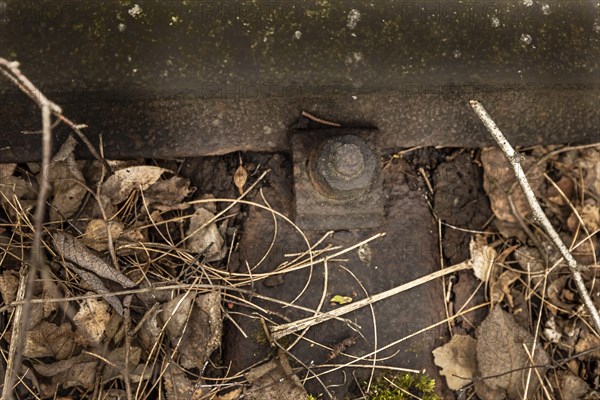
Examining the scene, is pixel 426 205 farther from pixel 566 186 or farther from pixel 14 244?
pixel 14 244

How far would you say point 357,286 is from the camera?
2.37m

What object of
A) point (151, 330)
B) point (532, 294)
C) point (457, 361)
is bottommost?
point (457, 361)

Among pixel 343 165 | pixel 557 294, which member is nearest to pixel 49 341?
pixel 343 165

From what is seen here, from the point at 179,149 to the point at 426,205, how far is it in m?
0.98

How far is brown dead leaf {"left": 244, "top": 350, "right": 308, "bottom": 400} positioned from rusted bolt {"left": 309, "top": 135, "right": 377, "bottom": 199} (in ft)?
2.20

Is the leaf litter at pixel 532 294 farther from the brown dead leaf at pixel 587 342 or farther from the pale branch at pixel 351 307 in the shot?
the pale branch at pixel 351 307

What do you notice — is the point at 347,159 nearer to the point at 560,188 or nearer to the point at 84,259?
the point at 84,259

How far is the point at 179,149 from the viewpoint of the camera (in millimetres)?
2209

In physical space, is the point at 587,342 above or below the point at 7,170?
below

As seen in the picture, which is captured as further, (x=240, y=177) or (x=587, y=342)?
(x=587, y=342)

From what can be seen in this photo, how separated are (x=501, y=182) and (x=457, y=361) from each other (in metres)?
0.73

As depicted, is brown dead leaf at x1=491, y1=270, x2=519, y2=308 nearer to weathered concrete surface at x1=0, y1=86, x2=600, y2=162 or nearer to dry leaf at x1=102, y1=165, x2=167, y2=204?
weathered concrete surface at x1=0, y1=86, x2=600, y2=162

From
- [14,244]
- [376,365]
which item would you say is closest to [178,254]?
[14,244]

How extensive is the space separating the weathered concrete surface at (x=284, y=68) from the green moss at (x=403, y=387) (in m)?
0.89
